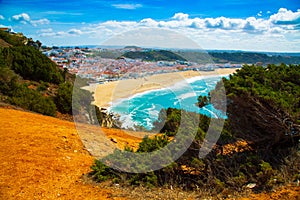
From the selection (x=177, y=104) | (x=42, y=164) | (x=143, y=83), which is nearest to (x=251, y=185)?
(x=42, y=164)

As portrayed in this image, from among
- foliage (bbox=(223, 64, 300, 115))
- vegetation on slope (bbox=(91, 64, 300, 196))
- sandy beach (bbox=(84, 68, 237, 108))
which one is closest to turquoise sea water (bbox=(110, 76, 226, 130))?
sandy beach (bbox=(84, 68, 237, 108))

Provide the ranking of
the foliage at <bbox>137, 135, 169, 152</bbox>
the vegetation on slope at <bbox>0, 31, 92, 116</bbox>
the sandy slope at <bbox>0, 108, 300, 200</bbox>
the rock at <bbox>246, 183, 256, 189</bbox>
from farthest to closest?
the vegetation on slope at <bbox>0, 31, 92, 116</bbox>, the foliage at <bbox>137, 135, 169, 152</bbox>, the sandy slope at <bbox>0, 108, 300, 200</bbox>, the rock at <bbox>246, 183, 256, 189</bbox>

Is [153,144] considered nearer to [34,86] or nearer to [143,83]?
[143,83]

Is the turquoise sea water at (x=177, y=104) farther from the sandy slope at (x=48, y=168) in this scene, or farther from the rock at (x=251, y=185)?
the sandy slope at (x=48, y=168)

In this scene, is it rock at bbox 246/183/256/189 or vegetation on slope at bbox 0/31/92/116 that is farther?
vegetation on slope at bbox 0/31/92/116

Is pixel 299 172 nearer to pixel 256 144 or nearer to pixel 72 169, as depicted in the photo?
pixel 256 144

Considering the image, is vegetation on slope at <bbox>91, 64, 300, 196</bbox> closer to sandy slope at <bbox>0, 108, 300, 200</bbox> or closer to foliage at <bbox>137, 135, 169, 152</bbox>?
foliage at <bbox>137, 135, 169, 152</bbox>

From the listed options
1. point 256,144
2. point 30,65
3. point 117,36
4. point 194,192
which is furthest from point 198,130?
point 30,65

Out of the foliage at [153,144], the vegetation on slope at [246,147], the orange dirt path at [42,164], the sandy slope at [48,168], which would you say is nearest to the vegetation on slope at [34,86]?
the orange dirt path at [42,164]
